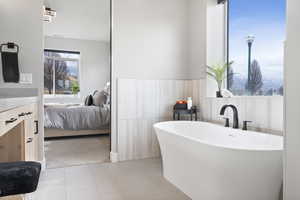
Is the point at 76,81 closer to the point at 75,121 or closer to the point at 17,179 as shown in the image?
the point at 75,121

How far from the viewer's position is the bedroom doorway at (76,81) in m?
3.89

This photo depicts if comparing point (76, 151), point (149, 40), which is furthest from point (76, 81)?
point (149, 40)

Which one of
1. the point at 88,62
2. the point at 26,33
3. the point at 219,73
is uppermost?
the point at 88,62

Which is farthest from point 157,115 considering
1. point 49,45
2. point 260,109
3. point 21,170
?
point 49,45

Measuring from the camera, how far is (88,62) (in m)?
7.24

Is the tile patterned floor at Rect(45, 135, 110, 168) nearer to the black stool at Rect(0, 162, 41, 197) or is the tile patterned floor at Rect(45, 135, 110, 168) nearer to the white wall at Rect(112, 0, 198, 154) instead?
the white wall at Rect(112, 0, 198, 154)

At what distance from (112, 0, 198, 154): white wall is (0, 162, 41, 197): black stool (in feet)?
7.02

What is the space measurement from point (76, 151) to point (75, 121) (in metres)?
1.01

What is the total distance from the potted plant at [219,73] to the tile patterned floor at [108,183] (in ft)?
4.56

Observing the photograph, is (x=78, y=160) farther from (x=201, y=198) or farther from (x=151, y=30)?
(x=151, y=30)

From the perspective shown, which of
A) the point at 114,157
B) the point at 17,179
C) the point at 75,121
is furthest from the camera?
the point at 75,121

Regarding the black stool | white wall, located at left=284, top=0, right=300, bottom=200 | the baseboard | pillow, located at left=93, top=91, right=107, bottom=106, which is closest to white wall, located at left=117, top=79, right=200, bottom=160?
the baseboard

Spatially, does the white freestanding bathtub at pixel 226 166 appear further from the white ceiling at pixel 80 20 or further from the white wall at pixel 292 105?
the white ceiling at pixel 80 20

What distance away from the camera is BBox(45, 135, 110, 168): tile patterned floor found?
3141 mm
